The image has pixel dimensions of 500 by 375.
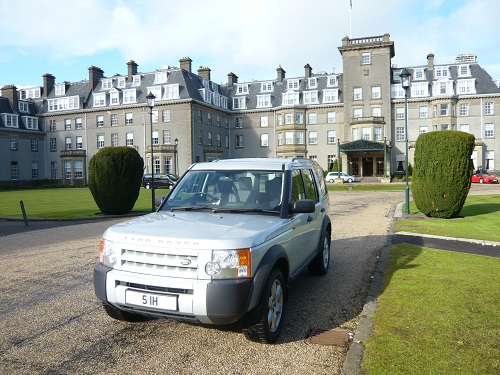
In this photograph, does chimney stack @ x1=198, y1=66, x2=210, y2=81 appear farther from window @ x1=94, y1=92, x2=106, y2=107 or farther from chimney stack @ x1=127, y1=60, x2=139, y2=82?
window @ x1=94, y1=92, x2=106, y2=107

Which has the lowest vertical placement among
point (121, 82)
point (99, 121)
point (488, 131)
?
point (488, 131)

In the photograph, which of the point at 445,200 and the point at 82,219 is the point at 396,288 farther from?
the point at 82,219

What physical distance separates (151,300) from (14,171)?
219 feet

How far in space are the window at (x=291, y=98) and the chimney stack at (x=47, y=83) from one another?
38406 millimetres

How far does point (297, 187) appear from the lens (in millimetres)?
5973

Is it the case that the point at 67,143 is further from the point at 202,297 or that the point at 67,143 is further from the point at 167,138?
the point at 202,297

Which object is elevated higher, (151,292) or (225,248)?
(225,248)

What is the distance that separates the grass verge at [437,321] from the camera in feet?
12.8

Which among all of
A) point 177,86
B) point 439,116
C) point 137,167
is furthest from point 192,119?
point 137,167

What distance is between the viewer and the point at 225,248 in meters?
3.98

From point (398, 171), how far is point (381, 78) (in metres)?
13.4

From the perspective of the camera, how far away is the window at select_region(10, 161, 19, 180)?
60531 mm

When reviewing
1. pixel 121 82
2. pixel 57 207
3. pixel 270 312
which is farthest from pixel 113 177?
pixel 121 82

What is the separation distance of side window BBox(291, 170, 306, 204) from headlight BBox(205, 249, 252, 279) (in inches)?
65.0
